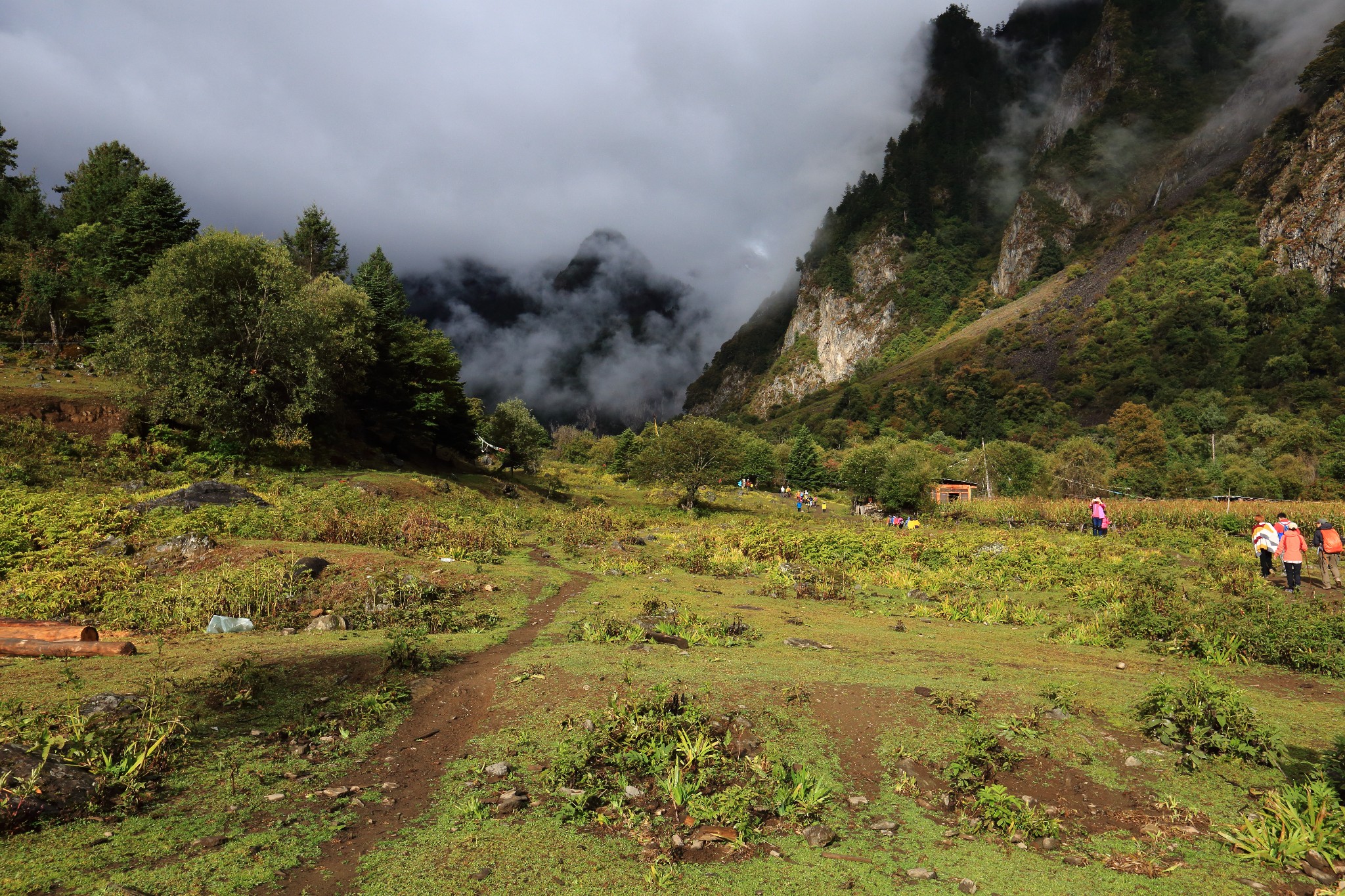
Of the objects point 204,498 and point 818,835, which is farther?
point 204,498

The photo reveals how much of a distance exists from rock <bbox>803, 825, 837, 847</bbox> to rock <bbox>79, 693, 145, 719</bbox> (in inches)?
244

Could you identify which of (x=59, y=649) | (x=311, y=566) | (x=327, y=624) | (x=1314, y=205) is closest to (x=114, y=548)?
(x=311, y=566)

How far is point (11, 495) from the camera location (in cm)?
1575

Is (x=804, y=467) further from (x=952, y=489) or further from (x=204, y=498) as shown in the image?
(x=204, y=498)

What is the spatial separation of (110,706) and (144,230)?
44.8 m

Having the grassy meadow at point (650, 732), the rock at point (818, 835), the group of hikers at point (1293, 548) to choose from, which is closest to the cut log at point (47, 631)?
the grassy meadow at point (650, 732)

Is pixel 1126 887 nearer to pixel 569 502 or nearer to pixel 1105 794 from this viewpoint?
pixel 1105 794

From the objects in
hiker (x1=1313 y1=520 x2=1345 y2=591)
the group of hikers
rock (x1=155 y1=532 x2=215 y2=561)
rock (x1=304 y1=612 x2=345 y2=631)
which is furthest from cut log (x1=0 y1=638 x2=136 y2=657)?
hiker (x1=1313 y1=520 x2=1345 y2=591)

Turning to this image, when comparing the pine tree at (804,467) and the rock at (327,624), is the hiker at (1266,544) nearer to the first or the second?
the rock at (327,624)

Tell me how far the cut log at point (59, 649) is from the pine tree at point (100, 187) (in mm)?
48027

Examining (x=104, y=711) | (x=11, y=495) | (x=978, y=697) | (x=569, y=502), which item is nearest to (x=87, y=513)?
(x=11, y=495)

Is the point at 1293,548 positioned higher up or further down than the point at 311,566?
higher up

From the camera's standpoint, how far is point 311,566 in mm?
13516

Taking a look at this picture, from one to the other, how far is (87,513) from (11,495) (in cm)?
236
